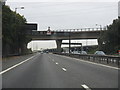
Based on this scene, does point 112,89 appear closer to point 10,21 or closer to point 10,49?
point 10,21

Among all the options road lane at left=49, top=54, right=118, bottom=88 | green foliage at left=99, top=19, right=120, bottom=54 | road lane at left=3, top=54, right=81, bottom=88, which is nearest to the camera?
road lane at left=3, top=54, right=81, bottom=88

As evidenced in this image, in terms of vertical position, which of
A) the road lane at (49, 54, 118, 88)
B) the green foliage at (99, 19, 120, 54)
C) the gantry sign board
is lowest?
the road lane at (49, 54, 118, 88)

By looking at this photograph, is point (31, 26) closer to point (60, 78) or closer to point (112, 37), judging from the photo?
point (112, 37)

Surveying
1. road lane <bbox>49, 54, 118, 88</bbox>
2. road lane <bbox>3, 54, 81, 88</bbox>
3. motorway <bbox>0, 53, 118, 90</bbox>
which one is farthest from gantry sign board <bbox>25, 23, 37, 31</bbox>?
road lane <bbox>3, 54, 81, 88</bbox>

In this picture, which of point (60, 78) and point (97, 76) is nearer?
point (60, 78)

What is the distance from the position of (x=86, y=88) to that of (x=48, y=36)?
9321 centimetres

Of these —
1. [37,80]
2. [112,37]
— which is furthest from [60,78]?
[112,37]

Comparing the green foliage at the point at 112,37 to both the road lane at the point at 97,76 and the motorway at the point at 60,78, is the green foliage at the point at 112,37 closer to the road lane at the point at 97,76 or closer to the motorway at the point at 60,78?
the road lane at the point at 97,76

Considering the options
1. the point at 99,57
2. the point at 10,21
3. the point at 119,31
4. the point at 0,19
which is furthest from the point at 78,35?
the point at 99,57

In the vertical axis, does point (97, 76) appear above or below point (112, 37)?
below

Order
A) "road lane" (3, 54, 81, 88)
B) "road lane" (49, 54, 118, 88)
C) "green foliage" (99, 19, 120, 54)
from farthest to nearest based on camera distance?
"green foliage" (99, 19, 120, 54)
"road lane" (49, 54, 118, 88)
"road lane" (3, 54, 81, 88)

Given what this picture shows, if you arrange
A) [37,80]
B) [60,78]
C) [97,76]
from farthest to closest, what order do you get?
[97,76] → [60,78] → [37,80]

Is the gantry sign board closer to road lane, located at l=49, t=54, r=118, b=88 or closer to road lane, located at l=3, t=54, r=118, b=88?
road lane, located at l=49, t=54, r=118, b=88

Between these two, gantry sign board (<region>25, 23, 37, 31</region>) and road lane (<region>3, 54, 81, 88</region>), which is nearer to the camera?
road lane (<region>3, 54, 81, 88</region>)
